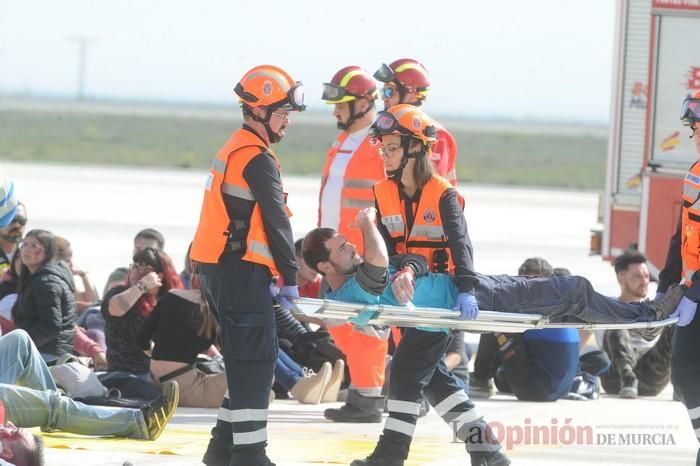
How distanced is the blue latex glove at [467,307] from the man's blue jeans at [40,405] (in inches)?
79.7

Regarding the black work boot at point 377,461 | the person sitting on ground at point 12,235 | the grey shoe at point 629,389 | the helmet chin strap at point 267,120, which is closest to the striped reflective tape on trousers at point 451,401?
the black work boot at point 377,461

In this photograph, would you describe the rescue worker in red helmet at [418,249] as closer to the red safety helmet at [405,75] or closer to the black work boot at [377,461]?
the black work boot at [377,461]

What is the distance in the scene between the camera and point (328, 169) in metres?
9.53

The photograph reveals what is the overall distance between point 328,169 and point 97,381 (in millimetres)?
2143

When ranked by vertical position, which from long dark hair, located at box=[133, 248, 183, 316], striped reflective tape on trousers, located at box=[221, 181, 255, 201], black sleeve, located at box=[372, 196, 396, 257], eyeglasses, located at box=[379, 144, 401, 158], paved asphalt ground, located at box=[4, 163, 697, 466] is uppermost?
eyeglasses, located at box=[379, 144, 401, 158]

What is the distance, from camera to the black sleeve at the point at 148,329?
9086mm

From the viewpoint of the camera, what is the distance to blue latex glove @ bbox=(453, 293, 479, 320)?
666cm

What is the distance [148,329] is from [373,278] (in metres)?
2.92

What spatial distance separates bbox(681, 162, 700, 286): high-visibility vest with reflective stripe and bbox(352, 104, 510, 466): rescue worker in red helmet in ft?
3.53

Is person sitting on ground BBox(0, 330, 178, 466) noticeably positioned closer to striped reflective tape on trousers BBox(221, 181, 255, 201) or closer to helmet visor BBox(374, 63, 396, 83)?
striped reflective tape on trousers BBox(221, 181, 255, 201)

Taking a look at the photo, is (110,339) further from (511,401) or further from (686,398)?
(686,398)

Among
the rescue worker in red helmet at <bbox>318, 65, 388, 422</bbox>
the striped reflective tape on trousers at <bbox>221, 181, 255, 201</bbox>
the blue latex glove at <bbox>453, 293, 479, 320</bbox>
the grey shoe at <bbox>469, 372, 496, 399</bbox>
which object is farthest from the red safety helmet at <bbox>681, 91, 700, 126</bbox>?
the grey shoe at <bbox>469, 372, 496, 399</bbox>

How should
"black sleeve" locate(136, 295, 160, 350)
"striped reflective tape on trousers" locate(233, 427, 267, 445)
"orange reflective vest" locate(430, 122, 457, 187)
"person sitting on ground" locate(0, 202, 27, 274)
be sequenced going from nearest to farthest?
"striped reflective tape on trousers" locate(233, 427, 267, 445) < "black sleeve" locate(136, 295, 160, 350) < "orange reflective vest" locate(430, 122, 457, 187) < "person sitting on ground" locate(0, 202, 27, 274)

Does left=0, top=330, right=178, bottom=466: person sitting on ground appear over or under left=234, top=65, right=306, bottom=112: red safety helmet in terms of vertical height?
under
